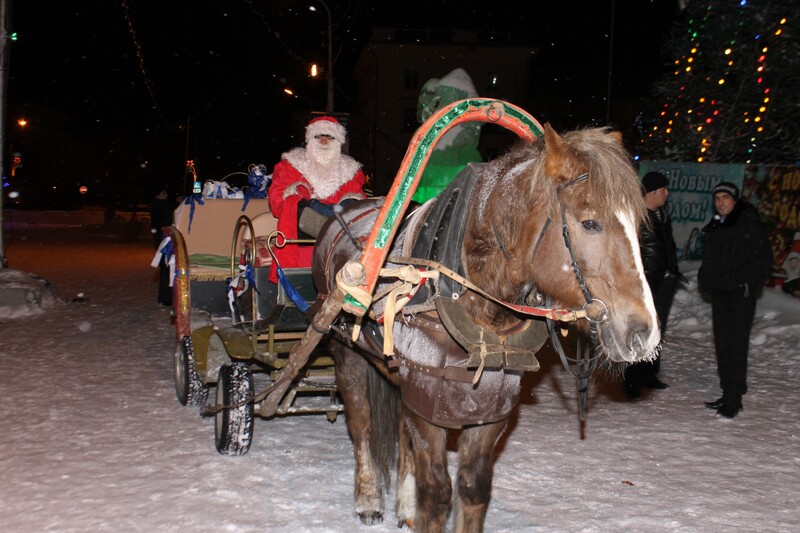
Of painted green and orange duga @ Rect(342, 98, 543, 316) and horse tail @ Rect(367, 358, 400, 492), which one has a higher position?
painted green and orange duga @ Rect(342, 98, 543, 316)

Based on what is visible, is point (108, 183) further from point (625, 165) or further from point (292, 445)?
point (625, 165)

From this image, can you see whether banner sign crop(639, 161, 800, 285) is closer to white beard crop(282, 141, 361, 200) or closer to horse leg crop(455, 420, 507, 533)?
white beard crop(282, 141, 361, 200)

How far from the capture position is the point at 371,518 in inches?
158

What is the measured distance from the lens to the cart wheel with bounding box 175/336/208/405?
18.9 ft

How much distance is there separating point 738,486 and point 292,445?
3129 mm

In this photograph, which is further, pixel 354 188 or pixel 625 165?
pixel 354 188

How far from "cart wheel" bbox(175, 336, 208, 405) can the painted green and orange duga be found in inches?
125

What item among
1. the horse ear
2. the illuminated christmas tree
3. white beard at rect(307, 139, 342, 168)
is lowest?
the horse ear

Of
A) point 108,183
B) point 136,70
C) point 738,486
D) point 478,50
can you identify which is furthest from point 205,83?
point 738,486

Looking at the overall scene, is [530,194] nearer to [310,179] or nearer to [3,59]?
[310,179]

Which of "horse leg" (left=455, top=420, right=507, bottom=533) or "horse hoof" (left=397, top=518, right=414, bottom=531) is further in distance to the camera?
"horse hoof" (left=397, top=518, right=414, bottom=531)

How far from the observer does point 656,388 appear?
22.8ft

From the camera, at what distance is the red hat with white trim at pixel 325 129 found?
571cm

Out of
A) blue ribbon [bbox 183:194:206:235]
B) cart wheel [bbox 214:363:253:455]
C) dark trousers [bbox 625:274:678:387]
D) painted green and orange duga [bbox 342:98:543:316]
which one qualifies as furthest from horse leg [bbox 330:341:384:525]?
blue ribbon [bbox 183:194:206:235]
